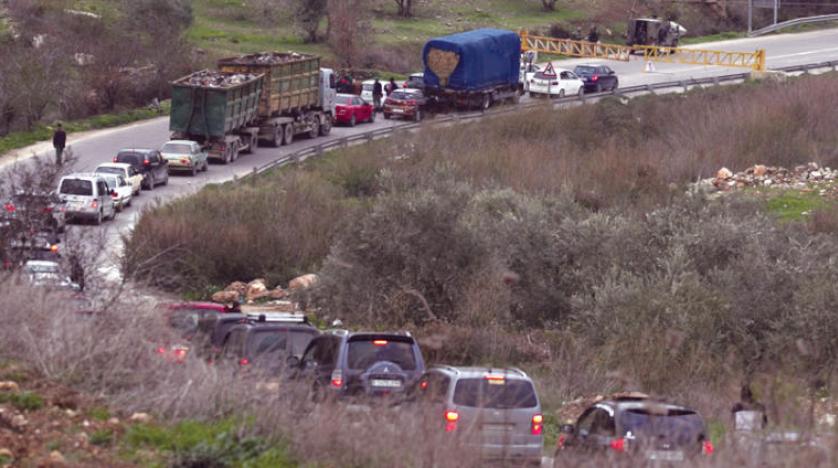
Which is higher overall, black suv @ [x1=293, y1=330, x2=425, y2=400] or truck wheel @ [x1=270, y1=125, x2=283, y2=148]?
black suv @ [x1=293, y1=330, x2=425, y2=400]

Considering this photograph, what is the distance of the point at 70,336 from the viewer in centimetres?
1349

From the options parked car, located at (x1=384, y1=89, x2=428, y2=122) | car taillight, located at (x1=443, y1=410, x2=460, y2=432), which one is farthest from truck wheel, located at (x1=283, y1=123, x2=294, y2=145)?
car taillight, located at (x1=443, y1=410, x2=460, y2=432)

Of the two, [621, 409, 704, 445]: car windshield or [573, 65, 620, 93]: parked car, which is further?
[573, 65, 620, 93]: parked car

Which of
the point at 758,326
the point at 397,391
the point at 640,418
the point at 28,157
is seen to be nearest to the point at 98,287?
the point at 397,391

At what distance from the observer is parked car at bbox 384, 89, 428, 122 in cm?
5541

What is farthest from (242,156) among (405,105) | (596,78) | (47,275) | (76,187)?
(47,275)

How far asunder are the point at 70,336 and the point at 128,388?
0.88m

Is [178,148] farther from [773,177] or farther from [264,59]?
[773,177]

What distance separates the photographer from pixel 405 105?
2181 inches

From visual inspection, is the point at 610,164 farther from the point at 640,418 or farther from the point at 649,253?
the point at 640,418

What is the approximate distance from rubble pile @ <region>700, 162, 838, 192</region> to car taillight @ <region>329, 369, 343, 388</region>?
108ft

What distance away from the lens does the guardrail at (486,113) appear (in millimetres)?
43747

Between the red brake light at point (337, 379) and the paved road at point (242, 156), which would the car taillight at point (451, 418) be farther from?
the paved road at point (242, 156)

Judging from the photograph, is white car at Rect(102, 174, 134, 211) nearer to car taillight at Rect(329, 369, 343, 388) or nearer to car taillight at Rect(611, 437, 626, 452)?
car taillight at Rect(329, 369, 343, 388)
